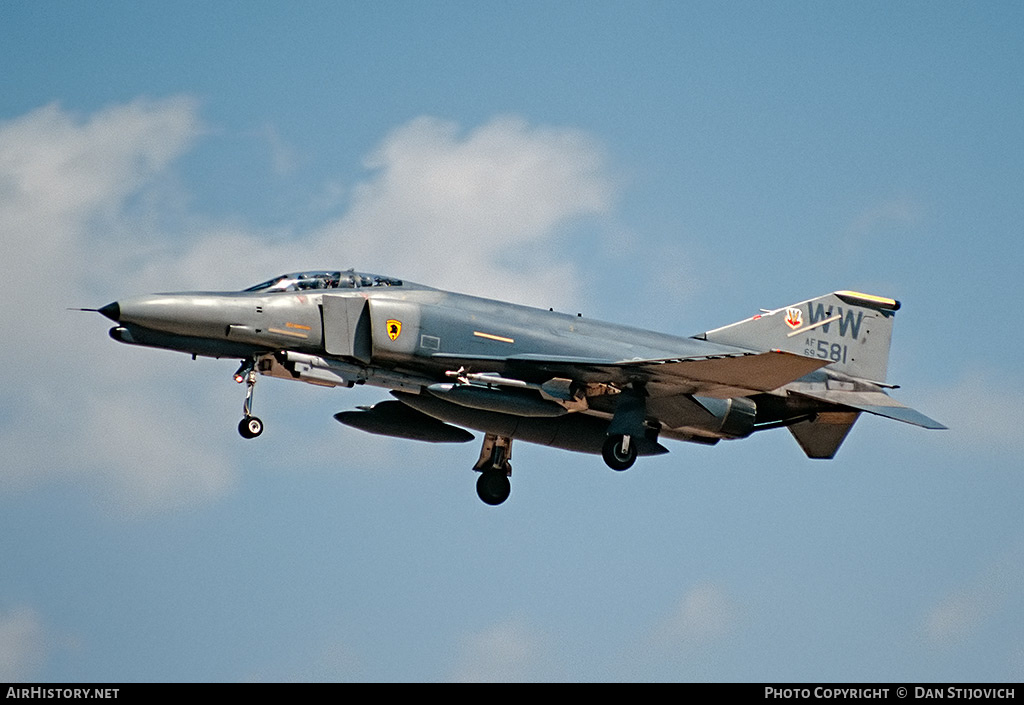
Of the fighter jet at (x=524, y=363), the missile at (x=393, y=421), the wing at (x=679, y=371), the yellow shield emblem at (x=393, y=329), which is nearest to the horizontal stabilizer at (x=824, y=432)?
the fighter jet at (x=524, y=363)

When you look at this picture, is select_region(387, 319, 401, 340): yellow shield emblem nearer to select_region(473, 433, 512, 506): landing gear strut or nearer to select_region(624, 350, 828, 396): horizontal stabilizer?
select_region(624, 350, 828, 396): horizontal stabilizer

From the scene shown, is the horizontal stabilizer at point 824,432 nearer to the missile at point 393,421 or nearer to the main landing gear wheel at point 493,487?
the main landing gear wheel at point 493,487

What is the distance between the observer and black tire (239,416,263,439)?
2227 centimetres

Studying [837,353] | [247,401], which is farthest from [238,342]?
[837,353]

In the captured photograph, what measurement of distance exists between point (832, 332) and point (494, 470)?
6851 mm

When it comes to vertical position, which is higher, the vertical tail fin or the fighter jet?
the vertical tail fin

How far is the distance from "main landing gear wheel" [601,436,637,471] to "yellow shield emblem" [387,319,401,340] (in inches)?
157

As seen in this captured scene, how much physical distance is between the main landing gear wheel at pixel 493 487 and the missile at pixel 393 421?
151cm

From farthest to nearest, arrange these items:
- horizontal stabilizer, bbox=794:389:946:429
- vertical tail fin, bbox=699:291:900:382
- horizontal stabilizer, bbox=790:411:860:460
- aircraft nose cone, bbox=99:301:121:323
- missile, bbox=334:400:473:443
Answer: vertical tail fin, bbox=699:291:900:382 → horizontal stabilizer, bbox=790:411:860:460 → missile, bbox=334:400:473:443 → horizontal stabilizer, bbox=794:389:946:429 → aircraft nose cone, bbox=99:301:121:323

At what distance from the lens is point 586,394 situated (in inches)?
974

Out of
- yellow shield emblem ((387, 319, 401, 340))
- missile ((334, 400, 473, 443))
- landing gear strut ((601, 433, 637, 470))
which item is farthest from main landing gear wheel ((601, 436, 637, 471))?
yellow shield emblem ((387, 319, 401, 340))

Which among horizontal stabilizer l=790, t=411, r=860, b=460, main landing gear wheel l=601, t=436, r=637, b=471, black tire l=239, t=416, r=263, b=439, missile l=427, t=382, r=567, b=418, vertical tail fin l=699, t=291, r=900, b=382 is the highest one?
vertical tail fin l=699, t=291, r=900, b=382
